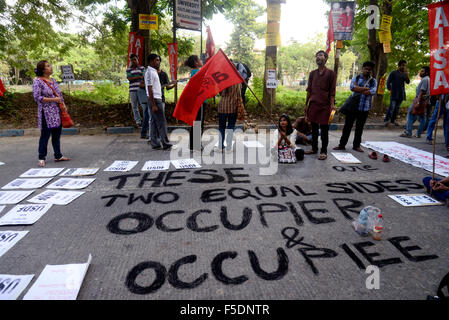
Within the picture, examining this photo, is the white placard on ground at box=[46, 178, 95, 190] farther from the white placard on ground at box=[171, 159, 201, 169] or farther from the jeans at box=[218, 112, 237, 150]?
the jeans at box=[218, 112, 237, 150]

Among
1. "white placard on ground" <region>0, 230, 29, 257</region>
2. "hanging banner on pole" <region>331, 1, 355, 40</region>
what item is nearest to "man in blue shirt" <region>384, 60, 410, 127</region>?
"hanging banner on pole" <region>331, 1, 355, 40</region>

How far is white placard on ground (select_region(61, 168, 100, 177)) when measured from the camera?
456 cm

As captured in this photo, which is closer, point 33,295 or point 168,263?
point 33,295

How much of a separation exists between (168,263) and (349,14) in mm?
8647

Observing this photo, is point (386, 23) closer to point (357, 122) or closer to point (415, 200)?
point (357, 122)

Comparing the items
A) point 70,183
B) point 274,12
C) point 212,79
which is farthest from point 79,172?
point 274,12

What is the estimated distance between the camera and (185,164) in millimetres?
5152

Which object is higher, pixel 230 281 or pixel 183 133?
pixel 183 133

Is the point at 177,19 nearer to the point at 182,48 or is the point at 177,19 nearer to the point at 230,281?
the point at 182,48

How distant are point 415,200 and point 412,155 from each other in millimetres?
2738

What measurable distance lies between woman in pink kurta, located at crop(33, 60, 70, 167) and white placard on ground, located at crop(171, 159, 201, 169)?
2171 mm

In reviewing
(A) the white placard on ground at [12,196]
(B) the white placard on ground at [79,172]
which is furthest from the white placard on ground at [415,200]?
(A) the white placard on ground at [12,196]
